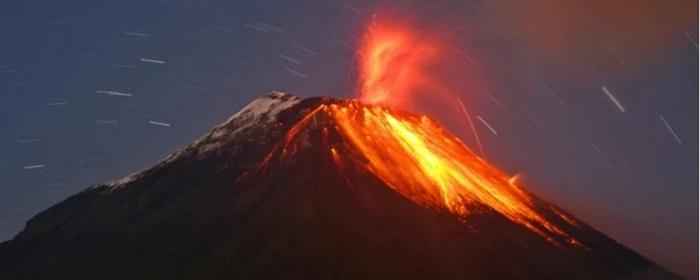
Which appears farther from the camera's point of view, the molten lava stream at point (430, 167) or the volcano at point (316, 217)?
the molten lava stream at point (430, 167)

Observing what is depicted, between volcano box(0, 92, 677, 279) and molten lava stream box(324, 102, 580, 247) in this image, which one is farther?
molten lava stream box(324, 102, 580, 247)

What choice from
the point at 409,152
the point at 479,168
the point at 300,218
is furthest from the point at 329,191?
the point at 479,168

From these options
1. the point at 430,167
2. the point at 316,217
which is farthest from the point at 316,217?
the point at 430,167

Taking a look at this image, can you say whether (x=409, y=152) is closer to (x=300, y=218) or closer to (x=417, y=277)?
(x=300, y=218)
